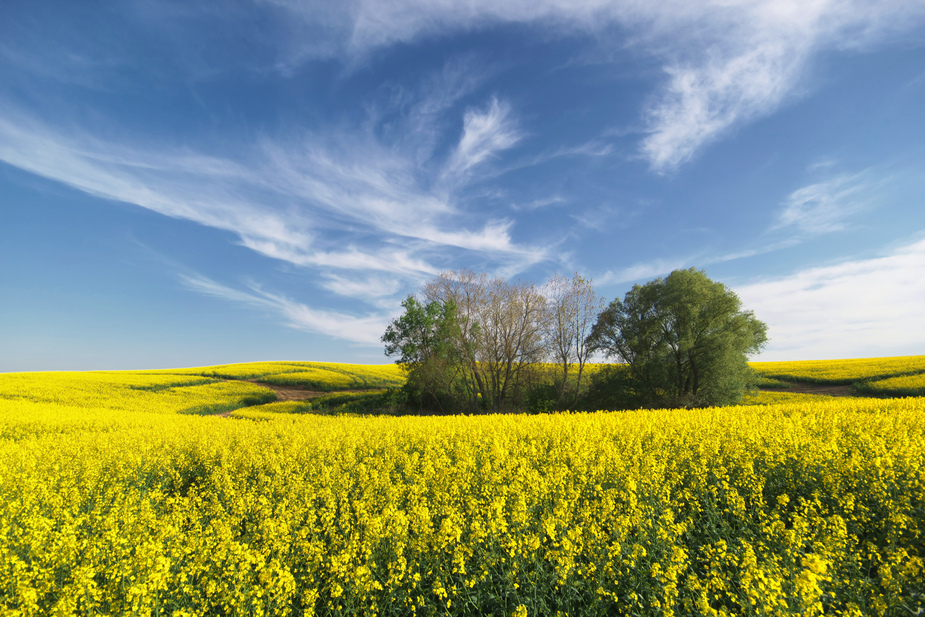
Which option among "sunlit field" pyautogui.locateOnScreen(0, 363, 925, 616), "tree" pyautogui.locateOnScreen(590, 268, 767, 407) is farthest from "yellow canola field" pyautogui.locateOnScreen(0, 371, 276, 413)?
"tree" pyautogui.locateOnScreen(590, 268, 767, 407)

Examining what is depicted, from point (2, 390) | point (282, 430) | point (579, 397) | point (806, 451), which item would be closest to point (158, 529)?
point (282, 430)

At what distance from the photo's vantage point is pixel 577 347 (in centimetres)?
2777

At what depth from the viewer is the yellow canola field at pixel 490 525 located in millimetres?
3668

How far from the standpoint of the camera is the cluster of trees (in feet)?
86.2

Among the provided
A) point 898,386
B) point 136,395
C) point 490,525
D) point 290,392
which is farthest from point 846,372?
point 136,395

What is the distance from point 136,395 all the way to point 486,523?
4005 centimetres

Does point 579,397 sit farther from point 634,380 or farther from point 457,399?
point 457,399

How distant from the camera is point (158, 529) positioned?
15.9 feet

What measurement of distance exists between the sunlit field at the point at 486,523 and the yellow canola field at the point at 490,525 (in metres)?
0.04

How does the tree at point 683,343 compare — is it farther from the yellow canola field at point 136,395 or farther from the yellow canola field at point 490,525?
the yellow canola field at point 136,395

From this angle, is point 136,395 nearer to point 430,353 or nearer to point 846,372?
point 430,353

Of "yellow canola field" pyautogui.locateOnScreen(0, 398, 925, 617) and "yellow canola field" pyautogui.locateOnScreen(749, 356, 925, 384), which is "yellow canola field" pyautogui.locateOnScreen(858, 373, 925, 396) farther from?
"yellow canola field" pyautogui.locateOnScreen(0, 398, 925, 617)

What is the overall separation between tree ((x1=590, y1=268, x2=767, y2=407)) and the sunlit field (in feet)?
48.4

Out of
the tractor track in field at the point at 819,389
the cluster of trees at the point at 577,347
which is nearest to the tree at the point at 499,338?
the cluster of trees at the point at 577,347
